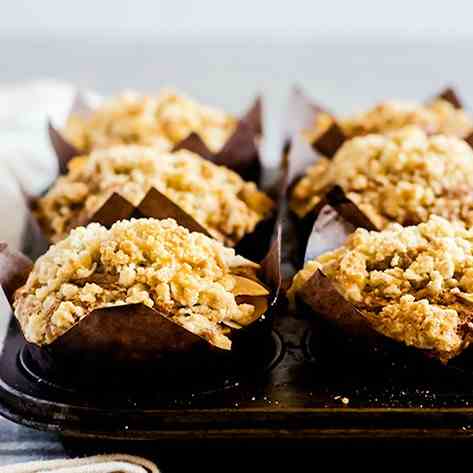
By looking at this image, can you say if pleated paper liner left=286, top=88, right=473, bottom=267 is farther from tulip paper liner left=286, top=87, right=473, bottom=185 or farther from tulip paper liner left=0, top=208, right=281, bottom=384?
tulip paper liner left=0, top=208, right=281, bottom=384

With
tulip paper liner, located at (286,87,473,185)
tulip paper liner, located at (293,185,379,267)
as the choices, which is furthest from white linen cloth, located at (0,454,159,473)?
tulip paper liner, located at (286,87,473,185)

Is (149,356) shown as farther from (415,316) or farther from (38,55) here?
(38,55)

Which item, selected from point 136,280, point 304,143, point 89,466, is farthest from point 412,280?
point 304,143

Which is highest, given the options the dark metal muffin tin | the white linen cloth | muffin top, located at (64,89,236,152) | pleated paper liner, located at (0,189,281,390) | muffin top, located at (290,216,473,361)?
muffin top, located at (290,216,473,361)

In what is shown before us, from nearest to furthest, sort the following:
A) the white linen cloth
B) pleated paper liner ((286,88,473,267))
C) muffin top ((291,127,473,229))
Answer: the white linen cloth, muffin top ((291,127,473,229)), pleated paper liner ((286,88,473,267))

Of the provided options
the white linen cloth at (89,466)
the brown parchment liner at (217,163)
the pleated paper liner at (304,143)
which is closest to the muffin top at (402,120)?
the pleated paper liner at (304,143)

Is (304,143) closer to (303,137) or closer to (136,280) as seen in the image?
(303,137)

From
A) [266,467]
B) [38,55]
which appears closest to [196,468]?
[266,467]
